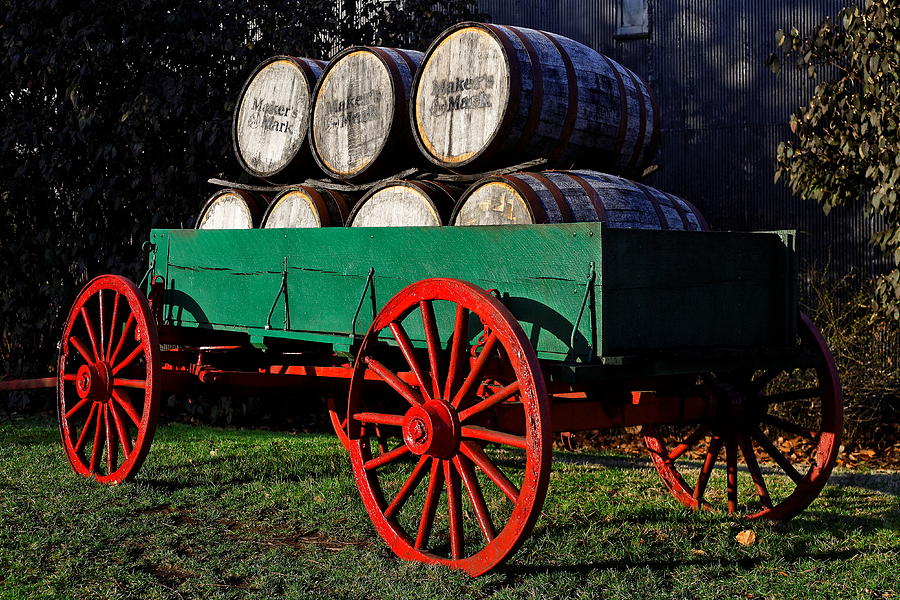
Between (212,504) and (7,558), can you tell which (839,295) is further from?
(7,558)

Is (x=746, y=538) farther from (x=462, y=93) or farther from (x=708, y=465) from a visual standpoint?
(x=462, y=93)

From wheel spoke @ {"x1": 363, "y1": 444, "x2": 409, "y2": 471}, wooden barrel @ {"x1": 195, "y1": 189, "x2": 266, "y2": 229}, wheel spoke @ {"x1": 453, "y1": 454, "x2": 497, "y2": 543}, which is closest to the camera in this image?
wheel spoke @ {"x1": 453, "y1": 454, "x2": 497, "y2": 543}

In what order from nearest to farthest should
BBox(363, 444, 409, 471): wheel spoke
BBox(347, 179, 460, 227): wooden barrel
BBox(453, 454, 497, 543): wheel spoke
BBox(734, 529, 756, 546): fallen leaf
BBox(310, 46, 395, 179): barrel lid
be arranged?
BBox(453, 454, 497, 543): wheel spoke < BBox(363, 444, 409, 471): wheel spoke < BBox(734, 529, 756, 546): fallen leaf < BBox(347, 179, 460, 227): wooden barrel < BBox(310, 46, 395, 179): barrel lid

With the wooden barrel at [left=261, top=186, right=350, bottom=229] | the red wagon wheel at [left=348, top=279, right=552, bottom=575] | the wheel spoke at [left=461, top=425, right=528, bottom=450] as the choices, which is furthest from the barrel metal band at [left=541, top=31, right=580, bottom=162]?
the wheel spoke at [left=461, top=425, right=528, bottom=450]

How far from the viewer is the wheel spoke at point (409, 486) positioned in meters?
3.75

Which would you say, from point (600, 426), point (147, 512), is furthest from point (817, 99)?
point (147, 512)

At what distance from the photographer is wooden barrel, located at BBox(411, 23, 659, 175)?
15.5 ft

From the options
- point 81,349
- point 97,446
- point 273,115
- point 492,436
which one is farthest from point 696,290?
point 81,349

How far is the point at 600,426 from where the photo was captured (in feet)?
12.9

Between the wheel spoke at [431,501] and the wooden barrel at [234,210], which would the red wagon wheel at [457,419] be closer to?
the wheel spoke at [431,501]

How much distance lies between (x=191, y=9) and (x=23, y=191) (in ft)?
6.96

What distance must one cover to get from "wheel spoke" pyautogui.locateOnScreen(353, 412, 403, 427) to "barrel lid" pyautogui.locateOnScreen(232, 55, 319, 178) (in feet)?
7.15

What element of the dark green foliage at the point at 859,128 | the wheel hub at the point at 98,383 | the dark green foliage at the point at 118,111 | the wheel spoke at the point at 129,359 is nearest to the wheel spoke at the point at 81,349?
the wheel hub at the point at 98,383

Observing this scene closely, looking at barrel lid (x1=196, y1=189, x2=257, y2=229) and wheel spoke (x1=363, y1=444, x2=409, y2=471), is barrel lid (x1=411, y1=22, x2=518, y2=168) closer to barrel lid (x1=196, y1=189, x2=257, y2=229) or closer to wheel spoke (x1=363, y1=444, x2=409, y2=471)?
barrel lid (x1=196, y1=189, x2=257, y2=229)
